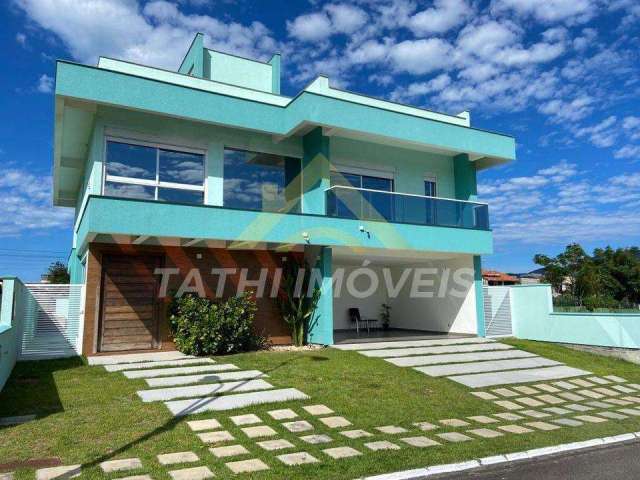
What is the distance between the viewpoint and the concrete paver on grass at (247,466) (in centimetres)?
500

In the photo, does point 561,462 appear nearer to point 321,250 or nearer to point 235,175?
point 321,250

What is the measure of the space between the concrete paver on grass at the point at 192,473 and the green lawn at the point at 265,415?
0.26ft

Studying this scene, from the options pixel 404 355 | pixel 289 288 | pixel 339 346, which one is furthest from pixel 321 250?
pixel 404 355

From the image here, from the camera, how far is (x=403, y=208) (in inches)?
567

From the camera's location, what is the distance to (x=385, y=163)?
16.1 m

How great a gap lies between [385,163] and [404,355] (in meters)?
6.70

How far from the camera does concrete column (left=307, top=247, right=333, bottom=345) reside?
1327 cm

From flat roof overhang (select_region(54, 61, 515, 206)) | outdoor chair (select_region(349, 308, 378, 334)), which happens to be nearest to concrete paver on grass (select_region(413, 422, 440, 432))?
flat roof overhang (select_region(54, 61, 515, 206))

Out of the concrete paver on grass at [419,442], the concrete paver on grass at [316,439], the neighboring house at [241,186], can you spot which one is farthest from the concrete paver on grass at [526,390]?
the neighboring house at [241,186]

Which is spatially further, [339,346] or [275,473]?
[339,346]

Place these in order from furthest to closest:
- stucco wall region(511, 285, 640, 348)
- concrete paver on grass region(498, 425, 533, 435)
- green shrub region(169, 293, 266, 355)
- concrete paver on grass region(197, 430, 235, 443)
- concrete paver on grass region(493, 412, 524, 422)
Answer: stucco wall region(511, 285, 640, 348)
green shrub region(169, 293, 266, 355)
concrete paver on grass region(493, 412, 524, 422)
concrete paver on grass region(498, 425, 533, 435)
concrete paver on grass region(197, 430, 235, 443)

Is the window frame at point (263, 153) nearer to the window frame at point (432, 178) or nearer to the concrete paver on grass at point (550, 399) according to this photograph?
the window frame at point (432, 178)

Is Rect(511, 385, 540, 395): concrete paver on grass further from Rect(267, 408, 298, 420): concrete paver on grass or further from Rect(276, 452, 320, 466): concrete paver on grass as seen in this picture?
Rect(276, 452, 320, 466): concrete paver on grass

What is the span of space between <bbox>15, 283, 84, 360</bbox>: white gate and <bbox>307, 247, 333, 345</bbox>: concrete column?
5.90 m
